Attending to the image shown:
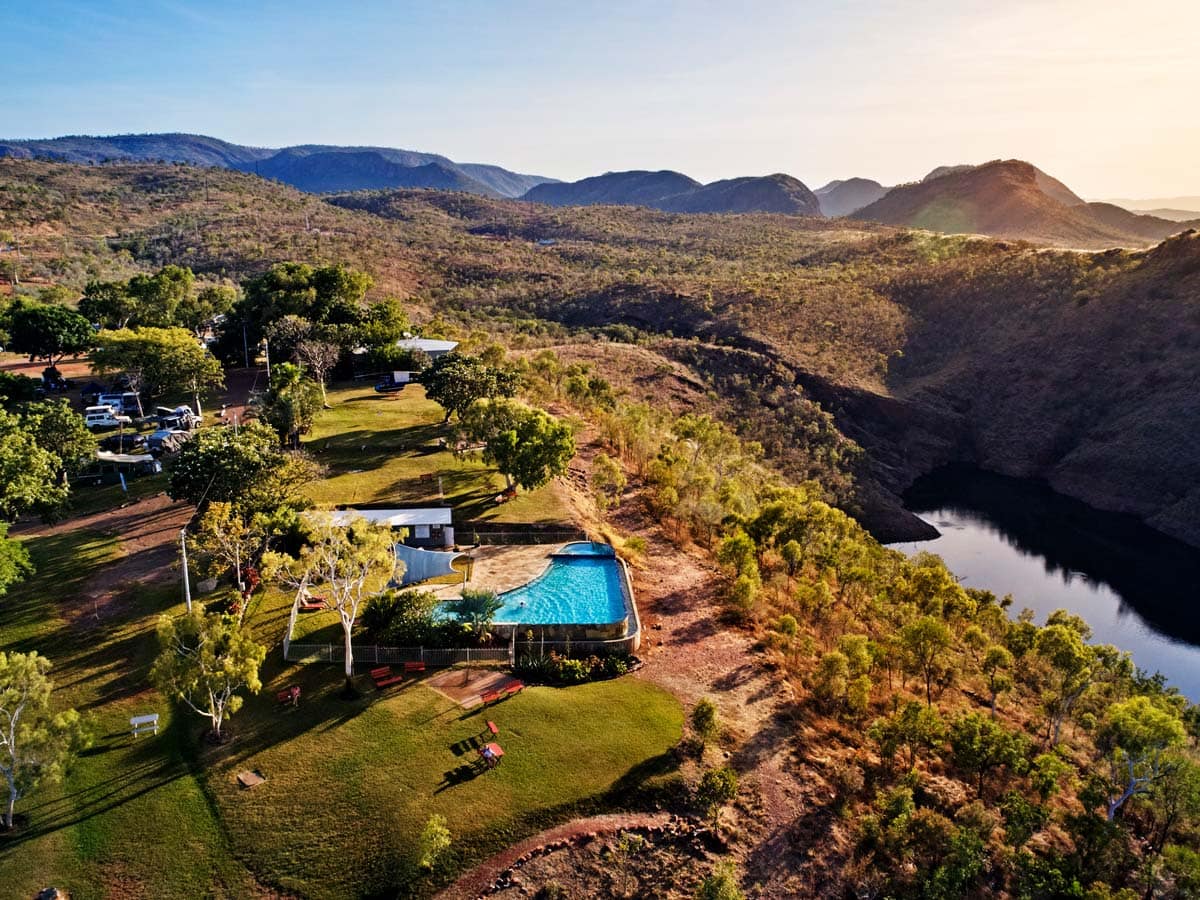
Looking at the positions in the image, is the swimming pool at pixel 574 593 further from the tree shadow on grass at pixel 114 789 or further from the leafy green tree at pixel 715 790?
the tree shadow on grass at pixel 114 789

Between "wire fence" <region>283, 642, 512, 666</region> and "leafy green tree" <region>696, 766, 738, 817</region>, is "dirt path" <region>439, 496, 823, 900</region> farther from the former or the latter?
"wire fence" <region>283, 642, 512, 666</region>

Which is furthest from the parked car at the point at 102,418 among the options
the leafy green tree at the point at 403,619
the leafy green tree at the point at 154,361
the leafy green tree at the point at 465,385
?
the leafy green tree at the point at 403,619

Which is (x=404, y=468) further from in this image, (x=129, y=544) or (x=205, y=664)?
(x=205, y=664)

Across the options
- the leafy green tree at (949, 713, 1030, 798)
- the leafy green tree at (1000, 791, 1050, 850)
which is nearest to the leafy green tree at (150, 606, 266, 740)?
the leafy green tree at (949, 713, 1030, 798)

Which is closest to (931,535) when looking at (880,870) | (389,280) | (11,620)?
(880,870)

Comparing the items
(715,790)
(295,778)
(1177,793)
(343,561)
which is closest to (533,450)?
(343,561)

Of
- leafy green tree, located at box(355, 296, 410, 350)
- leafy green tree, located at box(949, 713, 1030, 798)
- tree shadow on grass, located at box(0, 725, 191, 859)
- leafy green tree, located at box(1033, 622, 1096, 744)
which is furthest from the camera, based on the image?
leafy green tree, located at box(355, 296, 410, 350)
